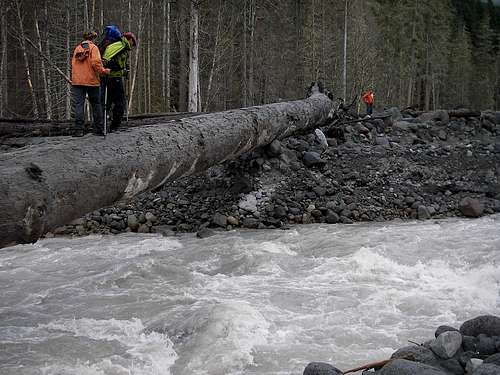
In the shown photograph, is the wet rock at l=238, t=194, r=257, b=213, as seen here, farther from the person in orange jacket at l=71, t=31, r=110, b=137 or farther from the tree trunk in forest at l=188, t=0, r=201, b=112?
the tree trunk in forest at l=188, t=0, r=201, b=112

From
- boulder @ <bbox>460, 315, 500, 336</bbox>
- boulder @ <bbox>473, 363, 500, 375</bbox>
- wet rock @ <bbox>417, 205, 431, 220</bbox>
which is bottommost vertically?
wet rock @ <bbox>417, 205, 431, 220</bbox>

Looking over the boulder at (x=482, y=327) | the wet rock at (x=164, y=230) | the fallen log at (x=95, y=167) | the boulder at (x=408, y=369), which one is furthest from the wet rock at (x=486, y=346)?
the wet rock at (x=164, y=230)

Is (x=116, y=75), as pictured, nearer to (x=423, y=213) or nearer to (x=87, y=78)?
(x=87, y=78)

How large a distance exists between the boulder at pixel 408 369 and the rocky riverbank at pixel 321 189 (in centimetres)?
604

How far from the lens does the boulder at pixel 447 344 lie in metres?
3.99

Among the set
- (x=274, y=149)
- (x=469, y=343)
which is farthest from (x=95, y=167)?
(x=274, y=149)

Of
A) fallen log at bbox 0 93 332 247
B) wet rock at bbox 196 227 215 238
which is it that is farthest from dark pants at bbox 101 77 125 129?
wet rock at bbox 196 227 215 238

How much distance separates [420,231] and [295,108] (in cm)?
400

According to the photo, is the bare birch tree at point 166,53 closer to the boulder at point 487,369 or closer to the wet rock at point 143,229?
the wet rock at point 143,229

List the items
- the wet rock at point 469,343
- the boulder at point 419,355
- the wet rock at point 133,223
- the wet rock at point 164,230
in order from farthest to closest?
1. the wet rock at point 133,223
2. the wet rock at point 164,230
3. the wet rock at point 469,343
4. the boulder at point 419,355

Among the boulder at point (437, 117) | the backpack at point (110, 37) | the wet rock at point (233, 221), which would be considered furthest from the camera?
the boulder at point (437, 117)

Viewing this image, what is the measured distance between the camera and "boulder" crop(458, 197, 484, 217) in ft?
33.7

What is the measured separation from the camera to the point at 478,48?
180ft

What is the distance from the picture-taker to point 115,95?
6.17 m
